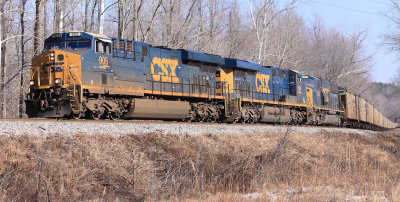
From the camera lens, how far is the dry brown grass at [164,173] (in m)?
7.54

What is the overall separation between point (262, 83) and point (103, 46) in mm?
10042

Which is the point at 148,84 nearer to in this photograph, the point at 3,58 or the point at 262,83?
the point at 262,83

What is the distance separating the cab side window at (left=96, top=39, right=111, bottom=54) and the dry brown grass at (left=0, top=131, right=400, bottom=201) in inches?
146

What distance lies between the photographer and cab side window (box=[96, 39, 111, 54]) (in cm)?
1282

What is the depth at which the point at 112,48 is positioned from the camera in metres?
13.3

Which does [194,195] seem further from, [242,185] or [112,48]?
[112,48]

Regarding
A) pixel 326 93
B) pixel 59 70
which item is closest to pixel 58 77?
pixel 59 70

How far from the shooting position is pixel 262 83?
20.7 meters

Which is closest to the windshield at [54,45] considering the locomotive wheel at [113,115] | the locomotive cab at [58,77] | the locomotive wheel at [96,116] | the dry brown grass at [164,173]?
the locomotive cab at [58,77]

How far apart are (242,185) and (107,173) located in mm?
2982

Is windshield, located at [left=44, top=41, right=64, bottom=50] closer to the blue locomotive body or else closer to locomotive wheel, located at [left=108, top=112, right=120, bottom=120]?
the blue locomotive body

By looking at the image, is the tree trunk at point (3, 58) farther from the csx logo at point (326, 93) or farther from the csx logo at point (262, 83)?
the csx logo at point (326, 93)

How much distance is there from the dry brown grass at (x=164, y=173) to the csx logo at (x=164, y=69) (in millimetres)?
3772

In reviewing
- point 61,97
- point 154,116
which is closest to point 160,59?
point 154,116
